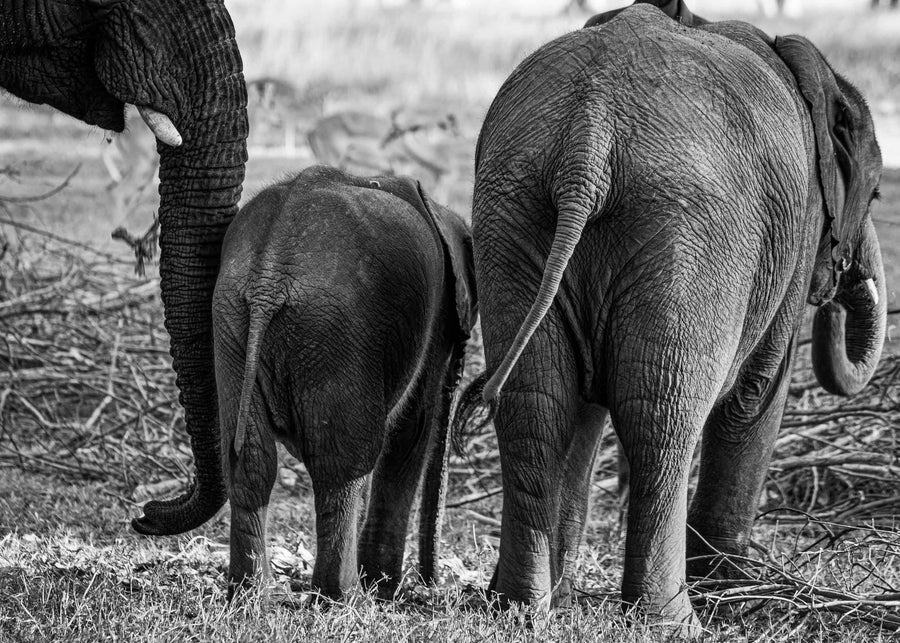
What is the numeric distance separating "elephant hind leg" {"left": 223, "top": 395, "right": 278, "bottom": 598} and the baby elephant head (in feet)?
6.14

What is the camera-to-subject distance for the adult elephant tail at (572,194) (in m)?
3.21

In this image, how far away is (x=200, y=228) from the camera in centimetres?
407

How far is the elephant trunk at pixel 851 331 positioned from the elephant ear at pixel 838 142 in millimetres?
444

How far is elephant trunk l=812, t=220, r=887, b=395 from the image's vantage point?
4836 mm

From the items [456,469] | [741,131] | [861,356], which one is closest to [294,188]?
[741,131]

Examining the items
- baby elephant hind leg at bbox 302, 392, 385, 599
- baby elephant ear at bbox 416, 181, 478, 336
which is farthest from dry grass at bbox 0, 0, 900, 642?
baby elephant ear at bbox 416, 181, 478, 336

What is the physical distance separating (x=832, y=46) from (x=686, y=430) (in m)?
20.7

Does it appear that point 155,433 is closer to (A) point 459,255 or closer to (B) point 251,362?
(A) point 459,255

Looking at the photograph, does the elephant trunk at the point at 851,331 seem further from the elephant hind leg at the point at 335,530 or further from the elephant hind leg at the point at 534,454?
the elephant hind leg at the point at 335,530

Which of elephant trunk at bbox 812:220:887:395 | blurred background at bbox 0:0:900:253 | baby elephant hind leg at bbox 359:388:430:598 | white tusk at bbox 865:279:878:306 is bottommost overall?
blurred background at bbox 0:0:900:253

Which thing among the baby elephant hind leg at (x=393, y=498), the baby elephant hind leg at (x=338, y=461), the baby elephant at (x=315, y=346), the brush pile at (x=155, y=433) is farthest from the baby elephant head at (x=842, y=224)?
the baby elephant hind leg at (x=338, y=461)

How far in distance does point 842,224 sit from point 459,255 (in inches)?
50.9

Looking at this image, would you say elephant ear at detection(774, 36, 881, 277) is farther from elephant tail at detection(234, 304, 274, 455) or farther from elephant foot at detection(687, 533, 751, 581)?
elephant tail at detection(234, 304, 274, 455)

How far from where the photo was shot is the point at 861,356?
5082 mm
